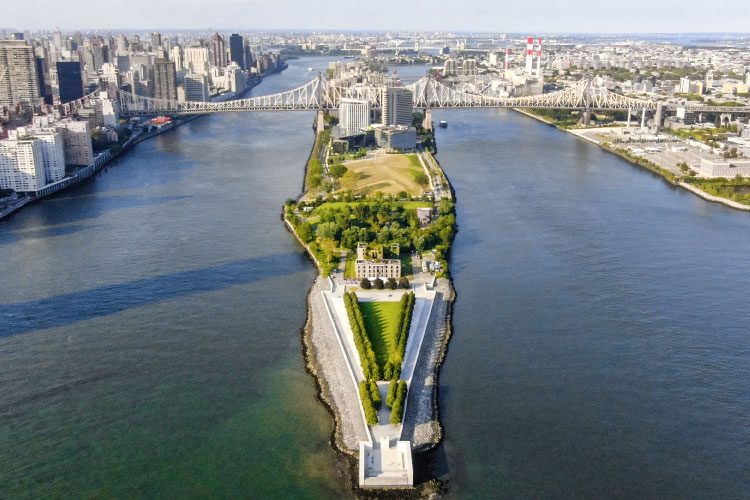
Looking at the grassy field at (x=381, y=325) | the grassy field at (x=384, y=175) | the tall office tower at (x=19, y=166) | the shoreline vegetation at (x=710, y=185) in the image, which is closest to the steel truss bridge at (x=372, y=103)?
the grassy field at (x=384, y=175)

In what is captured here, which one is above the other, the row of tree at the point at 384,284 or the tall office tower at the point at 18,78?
the tall office tower at the point at 18,78

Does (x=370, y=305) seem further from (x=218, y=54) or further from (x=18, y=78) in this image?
(x=218, y=54)

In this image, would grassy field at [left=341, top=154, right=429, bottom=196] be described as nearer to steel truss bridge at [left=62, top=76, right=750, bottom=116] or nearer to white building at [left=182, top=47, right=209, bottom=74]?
steel truss bridge at [left=62, top=76, right=750, bottom=116]

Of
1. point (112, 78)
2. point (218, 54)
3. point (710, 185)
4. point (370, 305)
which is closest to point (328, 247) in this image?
point (370, 305)

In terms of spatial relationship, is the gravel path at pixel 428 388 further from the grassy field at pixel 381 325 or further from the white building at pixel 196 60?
the white building at pixel 196 60

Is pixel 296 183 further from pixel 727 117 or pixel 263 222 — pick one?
pixel 727 117
